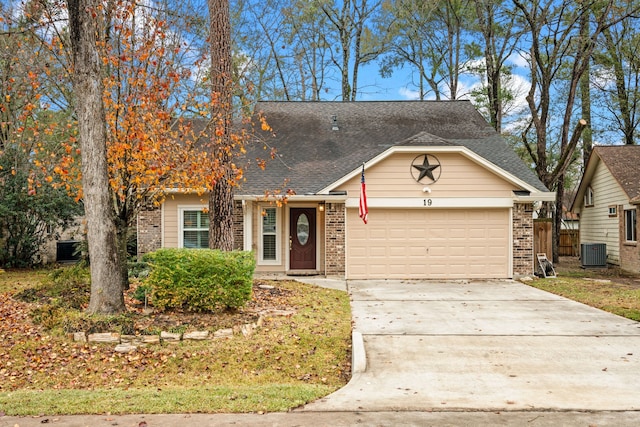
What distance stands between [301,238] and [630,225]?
1209 centimetres

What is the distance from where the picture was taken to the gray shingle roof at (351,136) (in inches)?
658

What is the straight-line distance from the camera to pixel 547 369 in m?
6.65

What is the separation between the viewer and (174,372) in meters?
6.87

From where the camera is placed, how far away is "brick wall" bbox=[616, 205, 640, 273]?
62.1 feet

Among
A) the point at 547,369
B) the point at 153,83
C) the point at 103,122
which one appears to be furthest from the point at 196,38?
the point at 547,369

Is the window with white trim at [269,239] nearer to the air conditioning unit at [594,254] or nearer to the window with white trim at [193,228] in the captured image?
the window with white trim at [193,228]

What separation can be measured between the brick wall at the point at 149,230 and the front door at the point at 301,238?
13.2ft

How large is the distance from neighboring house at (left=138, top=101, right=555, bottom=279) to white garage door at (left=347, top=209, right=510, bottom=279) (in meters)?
0.03

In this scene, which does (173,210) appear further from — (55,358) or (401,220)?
(55,358)

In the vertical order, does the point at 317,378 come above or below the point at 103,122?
below

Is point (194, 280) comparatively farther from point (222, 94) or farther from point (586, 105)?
point (586, 105)

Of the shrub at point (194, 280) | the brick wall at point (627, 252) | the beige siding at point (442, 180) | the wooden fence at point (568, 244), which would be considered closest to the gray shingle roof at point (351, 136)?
the beige siding at point (442, 180)

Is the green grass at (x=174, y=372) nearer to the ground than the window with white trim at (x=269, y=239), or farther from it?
nearer to the ground

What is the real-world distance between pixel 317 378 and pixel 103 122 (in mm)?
5154
